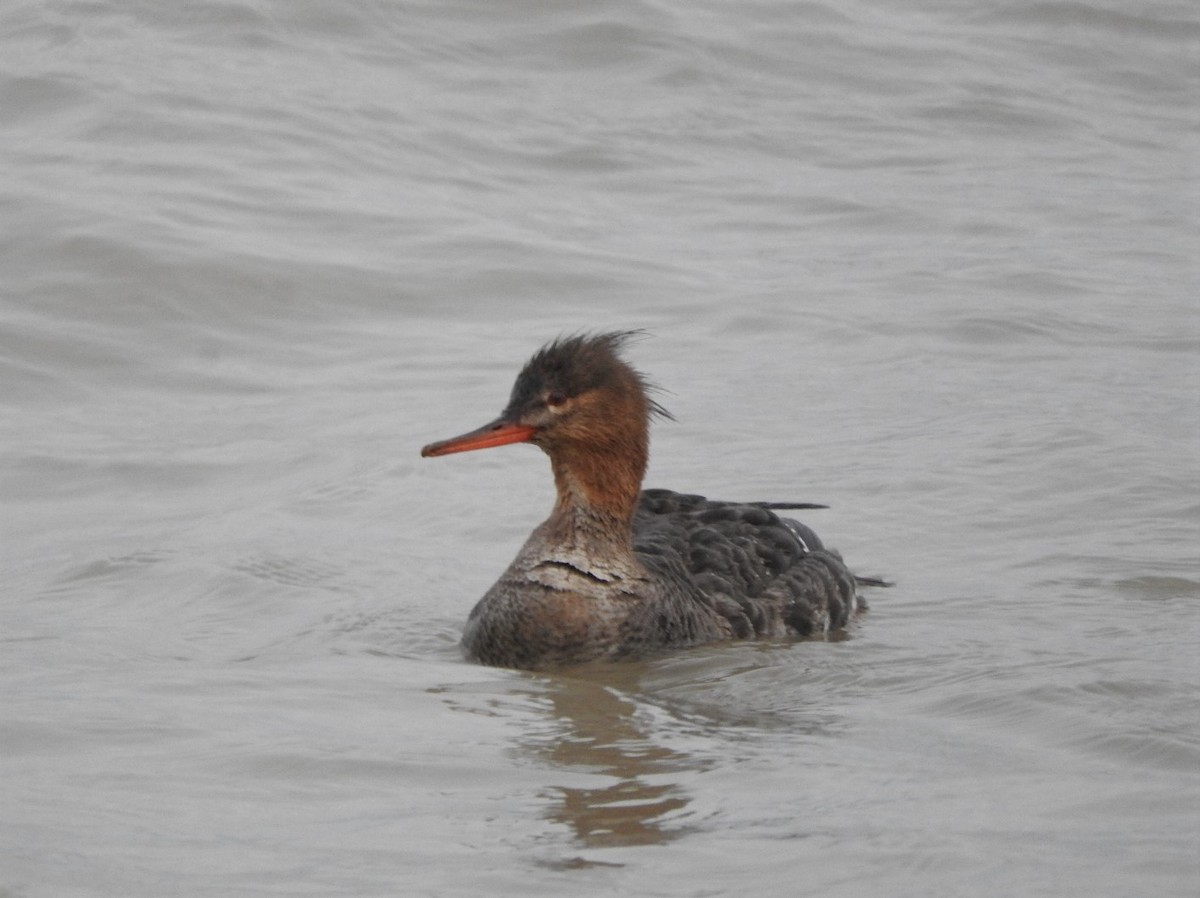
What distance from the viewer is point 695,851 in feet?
17.8

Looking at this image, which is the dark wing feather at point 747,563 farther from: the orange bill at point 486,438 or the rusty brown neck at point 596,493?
the orange bill at point 486,438

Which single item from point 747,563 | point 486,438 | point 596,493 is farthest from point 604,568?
point 747,563

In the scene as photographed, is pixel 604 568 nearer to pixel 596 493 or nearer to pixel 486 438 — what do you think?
pixel 596 493

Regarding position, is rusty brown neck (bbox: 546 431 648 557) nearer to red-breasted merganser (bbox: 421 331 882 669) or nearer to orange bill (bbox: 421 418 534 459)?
red-breasted merganser (bbox: 421 331 882 669)

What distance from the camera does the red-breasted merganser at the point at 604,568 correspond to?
303 inches

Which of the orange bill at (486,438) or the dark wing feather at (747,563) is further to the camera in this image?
the dark wing feather at (747,563)

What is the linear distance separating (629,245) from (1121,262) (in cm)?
349

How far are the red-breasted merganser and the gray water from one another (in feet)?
0.54

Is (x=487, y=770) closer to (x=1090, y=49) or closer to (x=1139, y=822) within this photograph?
(x=1139, y=822)

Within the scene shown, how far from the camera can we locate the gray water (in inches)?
224

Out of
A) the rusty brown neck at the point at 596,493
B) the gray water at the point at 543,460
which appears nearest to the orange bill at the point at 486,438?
the rusty brown neck at the point at 596,493

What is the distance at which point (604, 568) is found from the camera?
7914mm

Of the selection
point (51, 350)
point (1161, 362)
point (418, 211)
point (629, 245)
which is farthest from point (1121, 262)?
point (51, 350)

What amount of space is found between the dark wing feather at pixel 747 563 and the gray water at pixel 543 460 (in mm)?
226
